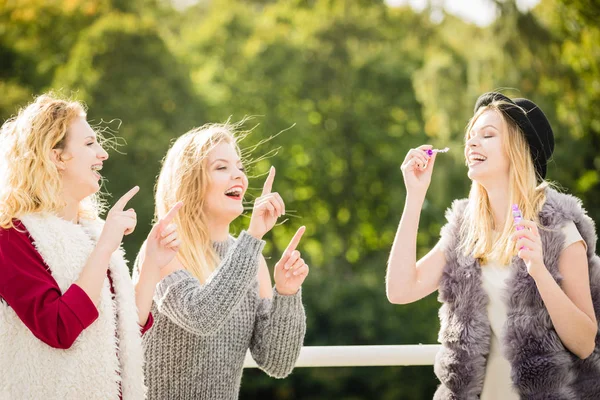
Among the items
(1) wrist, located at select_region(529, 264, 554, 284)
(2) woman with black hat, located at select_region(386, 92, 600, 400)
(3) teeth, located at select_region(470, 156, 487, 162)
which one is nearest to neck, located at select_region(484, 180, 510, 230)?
(2) woman with black hat, located at select_region(386, 92, 600, 400)

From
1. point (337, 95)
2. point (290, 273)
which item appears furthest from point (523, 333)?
point (337, 95)

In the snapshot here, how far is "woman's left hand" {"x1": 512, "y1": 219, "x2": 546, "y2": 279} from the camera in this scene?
246cm

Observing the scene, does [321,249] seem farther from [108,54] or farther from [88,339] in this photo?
[88,339]

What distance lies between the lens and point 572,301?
2.57 m

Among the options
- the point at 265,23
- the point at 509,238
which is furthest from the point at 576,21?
the point at 509,238

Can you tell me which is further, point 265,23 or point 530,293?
point 265,23

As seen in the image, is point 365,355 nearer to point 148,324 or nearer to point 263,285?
point 263,285

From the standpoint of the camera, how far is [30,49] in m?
16.4

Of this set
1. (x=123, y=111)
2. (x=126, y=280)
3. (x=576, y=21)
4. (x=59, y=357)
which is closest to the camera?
(x=59, y=357)

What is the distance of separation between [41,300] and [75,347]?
19 cm

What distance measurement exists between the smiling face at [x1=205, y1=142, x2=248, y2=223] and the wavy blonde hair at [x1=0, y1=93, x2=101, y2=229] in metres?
0.57

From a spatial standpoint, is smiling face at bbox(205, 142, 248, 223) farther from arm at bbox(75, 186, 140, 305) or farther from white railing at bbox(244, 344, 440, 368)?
white railing at bbox(244, 344, 440, 368)

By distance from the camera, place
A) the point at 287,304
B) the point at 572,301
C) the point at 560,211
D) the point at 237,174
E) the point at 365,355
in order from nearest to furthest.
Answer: the point at 572,301
the point at 560,211
the point at 287,304
the point at 237,174
the point at 365,355

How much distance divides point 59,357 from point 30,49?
1544 cm
